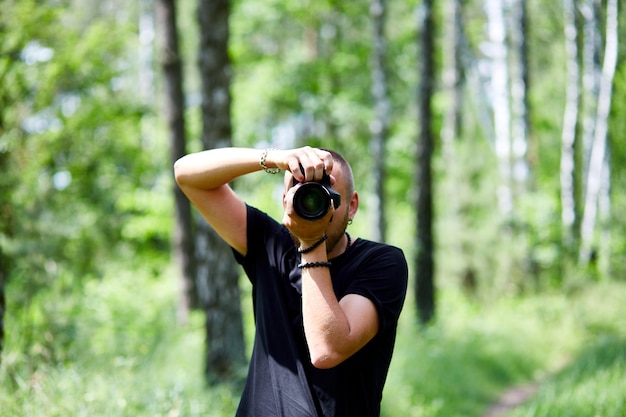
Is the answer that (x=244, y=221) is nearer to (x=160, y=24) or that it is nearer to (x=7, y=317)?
(x=7, y=317)

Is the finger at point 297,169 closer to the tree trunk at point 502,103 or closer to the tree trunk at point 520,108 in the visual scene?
the tree trunk at point 502,103

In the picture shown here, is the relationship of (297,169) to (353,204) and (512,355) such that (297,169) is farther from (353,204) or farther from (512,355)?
(512,355)

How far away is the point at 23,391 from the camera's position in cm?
439

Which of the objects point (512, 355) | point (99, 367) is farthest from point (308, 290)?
point (512, 355)

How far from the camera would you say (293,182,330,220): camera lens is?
7.97 ft

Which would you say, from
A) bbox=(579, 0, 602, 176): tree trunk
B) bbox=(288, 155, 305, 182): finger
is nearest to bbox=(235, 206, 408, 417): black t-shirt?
bbox=(288, 155, 305, 182): finger

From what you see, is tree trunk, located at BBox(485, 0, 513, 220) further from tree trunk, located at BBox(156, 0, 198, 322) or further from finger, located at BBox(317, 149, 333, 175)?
finger, located at BBox(317, 149, 333, 175)

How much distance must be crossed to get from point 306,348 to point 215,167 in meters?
0.76

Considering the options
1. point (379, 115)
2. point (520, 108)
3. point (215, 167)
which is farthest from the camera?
point (520, 108)

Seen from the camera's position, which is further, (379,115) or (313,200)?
(379,115)

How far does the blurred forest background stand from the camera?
8.43 feet

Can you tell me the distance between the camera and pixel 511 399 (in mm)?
10305

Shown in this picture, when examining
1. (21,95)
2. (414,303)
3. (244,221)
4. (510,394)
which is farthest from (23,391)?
(414,303)

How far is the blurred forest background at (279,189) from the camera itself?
260 inches
